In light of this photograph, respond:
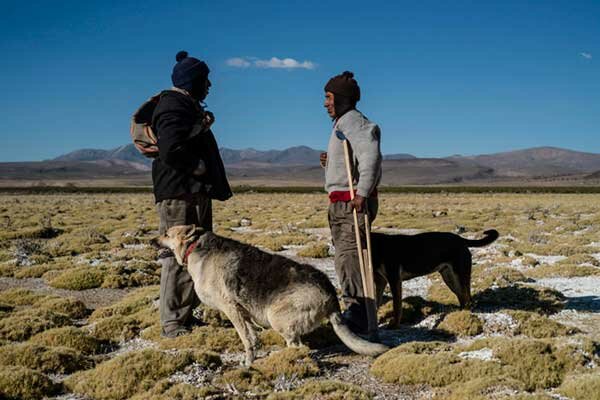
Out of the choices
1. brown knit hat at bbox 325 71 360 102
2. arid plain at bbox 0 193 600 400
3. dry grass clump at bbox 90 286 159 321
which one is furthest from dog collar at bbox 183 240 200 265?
dry grass clump at bbox 90 286 159 321

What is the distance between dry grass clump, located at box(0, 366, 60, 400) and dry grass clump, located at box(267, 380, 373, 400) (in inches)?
90.6

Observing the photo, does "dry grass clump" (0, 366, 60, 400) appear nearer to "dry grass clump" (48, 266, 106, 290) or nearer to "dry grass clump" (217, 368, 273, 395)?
"dry grass clump" (217, 368, 273, 395)

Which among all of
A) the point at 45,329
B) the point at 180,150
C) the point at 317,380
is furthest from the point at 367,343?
the point at 45,329

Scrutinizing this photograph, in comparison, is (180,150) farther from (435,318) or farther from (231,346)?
(435,318)

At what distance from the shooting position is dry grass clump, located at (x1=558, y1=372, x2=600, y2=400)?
4766mm

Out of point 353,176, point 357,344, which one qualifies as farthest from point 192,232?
point 357,344

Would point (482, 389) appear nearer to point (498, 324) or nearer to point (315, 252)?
point (498, 324)

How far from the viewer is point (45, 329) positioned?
25.3 feet

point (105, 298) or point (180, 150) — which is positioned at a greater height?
point (180, 150)

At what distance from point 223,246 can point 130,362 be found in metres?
1.58

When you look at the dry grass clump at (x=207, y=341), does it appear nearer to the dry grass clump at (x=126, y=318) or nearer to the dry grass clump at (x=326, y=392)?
the dry grass clump at (x=126, y=318)

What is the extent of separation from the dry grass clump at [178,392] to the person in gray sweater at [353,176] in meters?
2.11

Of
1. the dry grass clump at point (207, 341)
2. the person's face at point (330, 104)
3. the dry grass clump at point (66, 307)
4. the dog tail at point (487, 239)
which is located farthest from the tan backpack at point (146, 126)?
the dog tail at point (487, 239)

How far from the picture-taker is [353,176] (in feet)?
21.0
